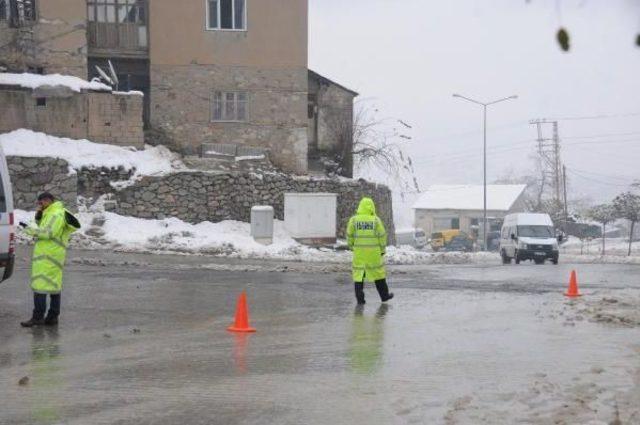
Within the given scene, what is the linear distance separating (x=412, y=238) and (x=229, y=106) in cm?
5044

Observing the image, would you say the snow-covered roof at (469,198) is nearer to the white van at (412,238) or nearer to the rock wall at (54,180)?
the white van at (412,238)

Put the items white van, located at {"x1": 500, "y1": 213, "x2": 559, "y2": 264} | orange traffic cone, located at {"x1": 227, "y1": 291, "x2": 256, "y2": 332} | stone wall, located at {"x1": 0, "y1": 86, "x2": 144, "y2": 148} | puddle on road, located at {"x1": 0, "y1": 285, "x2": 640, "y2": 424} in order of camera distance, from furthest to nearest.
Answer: white van, located at {"x1": 500, "y1": 213, "x2": 559, "y2": 264}, stone wall, located at {"x1": 0, "y1": 86, "x2": 144, "y2": 148}, orange traffic cone, located at {"x1": 227, "y1": 291, "x2": 256, "y2": 332}, puddle on road, located at {"x1": 0, "y1": 285, "x2": 640, "y2": 424}

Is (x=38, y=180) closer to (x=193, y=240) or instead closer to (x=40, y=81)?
(x=40, y=81)

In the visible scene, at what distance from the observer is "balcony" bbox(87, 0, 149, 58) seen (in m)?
34.6

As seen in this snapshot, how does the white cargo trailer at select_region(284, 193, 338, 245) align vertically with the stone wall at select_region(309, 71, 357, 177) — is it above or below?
below

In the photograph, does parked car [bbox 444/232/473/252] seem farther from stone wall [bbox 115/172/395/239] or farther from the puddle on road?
the puddle on road

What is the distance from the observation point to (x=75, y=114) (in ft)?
100

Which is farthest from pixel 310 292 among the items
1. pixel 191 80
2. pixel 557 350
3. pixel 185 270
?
pixel 191 80

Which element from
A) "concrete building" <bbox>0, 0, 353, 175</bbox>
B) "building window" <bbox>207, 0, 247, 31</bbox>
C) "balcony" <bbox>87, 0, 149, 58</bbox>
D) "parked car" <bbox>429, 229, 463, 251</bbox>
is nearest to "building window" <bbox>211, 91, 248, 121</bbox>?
"concrete building" <bbox>0, 0, 353, 175</bbox>

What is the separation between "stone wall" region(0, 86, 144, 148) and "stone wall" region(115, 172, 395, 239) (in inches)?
98.3

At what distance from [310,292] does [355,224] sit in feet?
9.10

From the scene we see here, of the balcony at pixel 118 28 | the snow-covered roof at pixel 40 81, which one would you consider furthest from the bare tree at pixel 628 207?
the snow-covered roof at pixel 40 81

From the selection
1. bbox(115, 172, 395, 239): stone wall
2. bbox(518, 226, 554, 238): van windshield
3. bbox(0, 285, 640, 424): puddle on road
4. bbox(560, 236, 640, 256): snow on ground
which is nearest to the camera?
bbox(0, 285, 640, 424): puddle on road

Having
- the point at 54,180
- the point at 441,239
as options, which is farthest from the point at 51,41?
the point at 441,239
